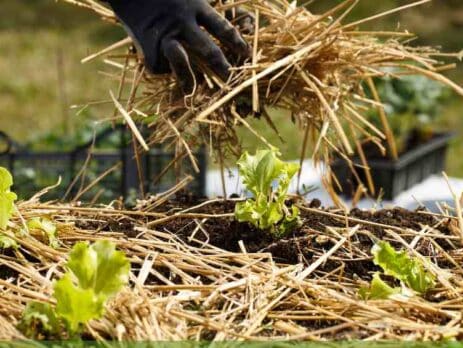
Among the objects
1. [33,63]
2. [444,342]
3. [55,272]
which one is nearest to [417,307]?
[444,342]

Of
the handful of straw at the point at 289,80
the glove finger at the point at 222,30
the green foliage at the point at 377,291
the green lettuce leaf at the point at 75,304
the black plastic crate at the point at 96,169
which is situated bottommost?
the black plastic crate at the point at 96,169

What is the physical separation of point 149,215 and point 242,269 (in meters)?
0.39

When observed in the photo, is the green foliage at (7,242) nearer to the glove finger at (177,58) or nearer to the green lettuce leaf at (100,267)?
the green lettuce leaf at (100,267)

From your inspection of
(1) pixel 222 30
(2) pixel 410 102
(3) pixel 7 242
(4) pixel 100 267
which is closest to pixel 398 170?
(2) pixel 410 102

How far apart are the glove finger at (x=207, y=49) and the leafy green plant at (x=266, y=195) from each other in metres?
0.31

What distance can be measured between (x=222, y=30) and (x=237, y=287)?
72 cm

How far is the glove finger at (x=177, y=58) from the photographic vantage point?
1.97 m

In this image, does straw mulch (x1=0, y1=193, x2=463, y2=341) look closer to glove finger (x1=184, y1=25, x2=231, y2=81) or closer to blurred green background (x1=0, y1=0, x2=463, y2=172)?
glove finger (x1=184, y1=25, x2=231, y2=81)

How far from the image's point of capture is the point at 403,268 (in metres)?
1.52

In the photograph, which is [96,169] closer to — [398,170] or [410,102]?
[398,170]

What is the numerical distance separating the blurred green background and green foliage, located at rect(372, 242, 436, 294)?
4037 mm

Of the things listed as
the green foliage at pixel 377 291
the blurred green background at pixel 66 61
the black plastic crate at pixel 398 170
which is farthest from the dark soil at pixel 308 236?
the blurred green background at pixel 66 61

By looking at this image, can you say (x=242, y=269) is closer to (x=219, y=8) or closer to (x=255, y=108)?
(x=255, y=108)

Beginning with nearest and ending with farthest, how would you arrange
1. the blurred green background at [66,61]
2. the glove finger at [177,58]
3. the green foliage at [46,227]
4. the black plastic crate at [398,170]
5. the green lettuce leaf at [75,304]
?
the green lettuce leaf at [75,304] → the green foliage at [46,227] → the glove finger at [177,58] → the black plastic crate at [398,170] → the blurred green background at [66,61]
